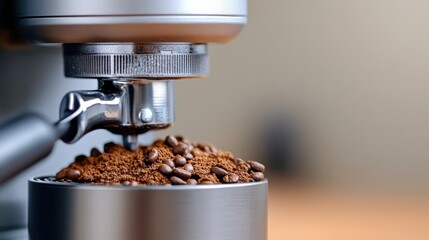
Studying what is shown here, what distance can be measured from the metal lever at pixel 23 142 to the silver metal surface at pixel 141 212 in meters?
0.02

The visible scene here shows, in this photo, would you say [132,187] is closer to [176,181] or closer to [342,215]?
[176,181]

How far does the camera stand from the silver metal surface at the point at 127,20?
449 mm

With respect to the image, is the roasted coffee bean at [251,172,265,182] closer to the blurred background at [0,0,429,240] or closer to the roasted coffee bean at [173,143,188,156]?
the roasted coffee bean at [173,143,188,156]

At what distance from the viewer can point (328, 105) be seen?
6.04ft

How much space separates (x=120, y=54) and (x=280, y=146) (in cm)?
126

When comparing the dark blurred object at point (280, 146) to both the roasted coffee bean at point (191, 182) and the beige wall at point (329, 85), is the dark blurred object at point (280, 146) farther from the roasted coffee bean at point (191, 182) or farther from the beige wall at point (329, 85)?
the roasted coffee bean at point (191, 182)

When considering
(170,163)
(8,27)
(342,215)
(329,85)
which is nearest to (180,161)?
(170,163)

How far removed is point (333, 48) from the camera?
1.76m

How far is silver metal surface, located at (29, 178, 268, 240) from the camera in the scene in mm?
433

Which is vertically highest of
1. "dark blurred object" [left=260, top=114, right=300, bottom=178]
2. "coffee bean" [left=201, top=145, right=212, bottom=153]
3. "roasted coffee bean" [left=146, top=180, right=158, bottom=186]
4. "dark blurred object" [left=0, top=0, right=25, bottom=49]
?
"dark blurred object" [left=0, top=0, right=25, bottom=49]

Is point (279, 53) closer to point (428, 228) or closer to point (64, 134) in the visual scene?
point (428, 228)

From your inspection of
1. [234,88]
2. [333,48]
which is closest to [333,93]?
[333,48]

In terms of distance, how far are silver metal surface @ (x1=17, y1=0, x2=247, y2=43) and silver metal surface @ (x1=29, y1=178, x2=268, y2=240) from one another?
0.23 ft

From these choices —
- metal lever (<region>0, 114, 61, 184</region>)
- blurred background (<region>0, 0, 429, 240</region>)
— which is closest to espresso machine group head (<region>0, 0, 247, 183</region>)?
metal lever (<region>0, 114, 61, 184</region>)
